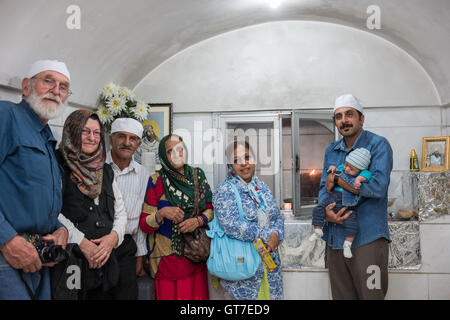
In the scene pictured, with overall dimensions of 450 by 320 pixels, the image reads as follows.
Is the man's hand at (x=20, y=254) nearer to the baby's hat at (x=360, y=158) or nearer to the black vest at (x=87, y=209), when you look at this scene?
the black vest at (x=87, y=209)

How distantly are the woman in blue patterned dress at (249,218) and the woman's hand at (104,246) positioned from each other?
661 mm

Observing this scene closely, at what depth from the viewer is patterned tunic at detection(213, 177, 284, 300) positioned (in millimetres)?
2082

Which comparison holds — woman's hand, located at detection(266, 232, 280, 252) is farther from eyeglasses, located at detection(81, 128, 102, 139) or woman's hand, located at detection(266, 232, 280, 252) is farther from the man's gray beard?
the man's gray beard

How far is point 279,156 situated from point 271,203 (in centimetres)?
183

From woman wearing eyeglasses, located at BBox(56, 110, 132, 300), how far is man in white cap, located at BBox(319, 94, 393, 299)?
131cm

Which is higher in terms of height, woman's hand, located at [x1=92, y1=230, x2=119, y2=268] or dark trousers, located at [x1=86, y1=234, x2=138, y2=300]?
woman's hand, located at [x1=92, y1=230, x2=119, y2=268]

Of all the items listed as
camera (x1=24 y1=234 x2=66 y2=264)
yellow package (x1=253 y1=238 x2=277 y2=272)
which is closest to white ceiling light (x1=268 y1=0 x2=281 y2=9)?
yellow package (x1=253 y1=238 x2=277 y2=272)

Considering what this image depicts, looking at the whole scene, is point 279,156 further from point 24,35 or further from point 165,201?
point 24,35

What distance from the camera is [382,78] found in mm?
3818

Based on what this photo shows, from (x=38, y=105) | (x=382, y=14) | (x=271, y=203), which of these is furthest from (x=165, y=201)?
(x=382, y=14)

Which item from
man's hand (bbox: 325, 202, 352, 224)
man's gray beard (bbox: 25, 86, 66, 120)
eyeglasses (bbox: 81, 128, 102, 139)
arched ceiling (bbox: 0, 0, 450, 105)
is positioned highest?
arched ceiling (bbox: 0, 0, 450, 105)

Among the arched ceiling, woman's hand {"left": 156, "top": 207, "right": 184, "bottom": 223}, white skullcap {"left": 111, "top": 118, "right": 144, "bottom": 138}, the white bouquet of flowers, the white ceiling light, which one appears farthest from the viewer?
the white ceiling light

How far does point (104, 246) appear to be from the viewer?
178cm

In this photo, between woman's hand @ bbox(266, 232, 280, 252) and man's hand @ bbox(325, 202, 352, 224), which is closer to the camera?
man's hand @ bbox(325, 202, 352, 224)
